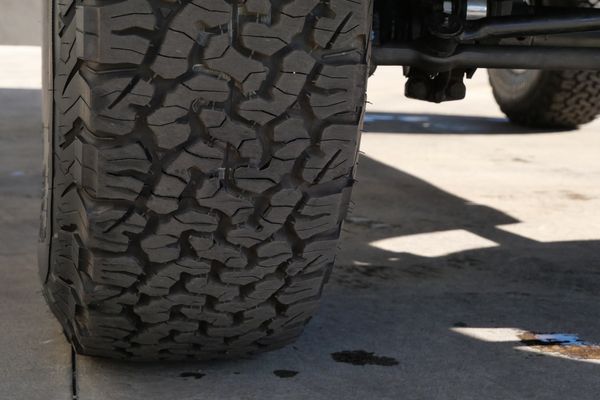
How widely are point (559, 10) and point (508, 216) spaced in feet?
3.93

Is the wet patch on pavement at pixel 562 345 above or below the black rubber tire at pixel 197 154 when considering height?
below

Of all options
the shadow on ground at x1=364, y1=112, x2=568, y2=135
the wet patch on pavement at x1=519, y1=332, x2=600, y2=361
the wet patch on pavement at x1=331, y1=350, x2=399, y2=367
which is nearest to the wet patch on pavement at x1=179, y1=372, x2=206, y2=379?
the wet patch on pavement at x1=331, y1=350, x2=399, y2=367

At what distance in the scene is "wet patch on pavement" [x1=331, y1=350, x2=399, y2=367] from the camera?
223cm

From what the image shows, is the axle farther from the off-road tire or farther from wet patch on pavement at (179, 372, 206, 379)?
the off-road tire

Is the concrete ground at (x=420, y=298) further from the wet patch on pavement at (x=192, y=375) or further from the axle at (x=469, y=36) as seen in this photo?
the axle at (x=469, y=36)

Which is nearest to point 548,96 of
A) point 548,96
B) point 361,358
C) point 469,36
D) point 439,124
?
point 548,96

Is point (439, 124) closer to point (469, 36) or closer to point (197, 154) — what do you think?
point (469, 36)

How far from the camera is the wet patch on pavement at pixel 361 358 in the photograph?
2229mm

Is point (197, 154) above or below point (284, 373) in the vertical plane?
above

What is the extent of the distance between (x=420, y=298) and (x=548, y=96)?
3.24 m

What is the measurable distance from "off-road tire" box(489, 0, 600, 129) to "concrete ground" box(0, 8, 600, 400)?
1.51 ft

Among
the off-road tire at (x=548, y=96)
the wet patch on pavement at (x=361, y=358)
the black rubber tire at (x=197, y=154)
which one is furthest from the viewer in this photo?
the off-road tire at (x=548, y=96)

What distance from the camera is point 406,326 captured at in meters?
A: 2.48

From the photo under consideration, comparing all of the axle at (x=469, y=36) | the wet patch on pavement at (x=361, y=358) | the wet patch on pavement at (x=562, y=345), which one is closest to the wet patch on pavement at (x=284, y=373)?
the wet patch on pavement at (x=361, y=358)
